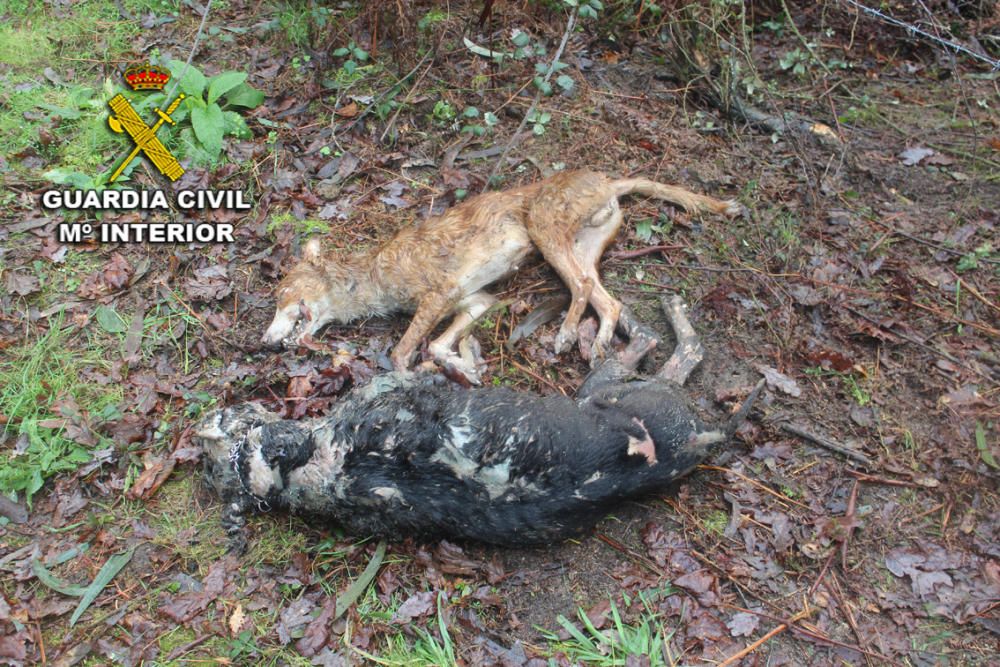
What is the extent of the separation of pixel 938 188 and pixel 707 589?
3975 mm

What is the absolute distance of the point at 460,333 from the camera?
16.9 feet

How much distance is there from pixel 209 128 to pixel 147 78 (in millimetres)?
1151

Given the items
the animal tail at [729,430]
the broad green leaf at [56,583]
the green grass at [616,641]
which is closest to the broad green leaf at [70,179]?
the broad green leaf at [56,583]

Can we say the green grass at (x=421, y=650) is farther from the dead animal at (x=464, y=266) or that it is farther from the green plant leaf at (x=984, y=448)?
the green plant leaf at (x=984, y=448)

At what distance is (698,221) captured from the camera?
5.46 m

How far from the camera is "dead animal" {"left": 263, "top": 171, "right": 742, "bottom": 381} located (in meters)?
5.03

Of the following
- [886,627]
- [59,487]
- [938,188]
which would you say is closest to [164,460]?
[59,487]

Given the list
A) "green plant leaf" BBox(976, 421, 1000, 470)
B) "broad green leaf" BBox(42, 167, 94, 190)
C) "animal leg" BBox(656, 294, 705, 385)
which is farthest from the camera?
"broad green leaf" BBox(42, 167, 94, 190)

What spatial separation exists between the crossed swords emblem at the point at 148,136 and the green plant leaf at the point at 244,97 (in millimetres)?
417

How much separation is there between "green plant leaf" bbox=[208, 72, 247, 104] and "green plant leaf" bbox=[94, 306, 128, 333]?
2.14 m

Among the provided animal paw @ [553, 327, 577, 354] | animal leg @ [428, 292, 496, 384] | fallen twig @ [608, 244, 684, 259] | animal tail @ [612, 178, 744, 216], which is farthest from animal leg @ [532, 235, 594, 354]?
animal tail @ [612, 178, 744, 216]

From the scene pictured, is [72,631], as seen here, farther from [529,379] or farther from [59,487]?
[529,379]

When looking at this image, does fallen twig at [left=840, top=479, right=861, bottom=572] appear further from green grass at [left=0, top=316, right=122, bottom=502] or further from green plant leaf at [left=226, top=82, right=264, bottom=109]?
green plant leaf at [left=226, top=82, right=264, bottom=109]

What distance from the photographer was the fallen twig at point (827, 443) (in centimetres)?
420
